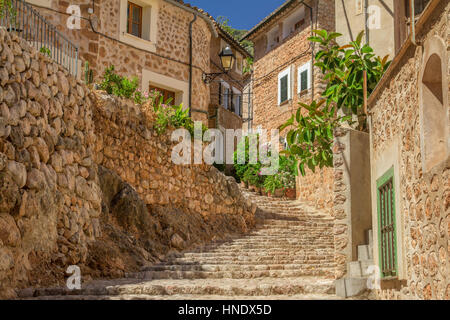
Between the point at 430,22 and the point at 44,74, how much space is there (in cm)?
547

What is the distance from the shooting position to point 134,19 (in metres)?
Result: 16.5

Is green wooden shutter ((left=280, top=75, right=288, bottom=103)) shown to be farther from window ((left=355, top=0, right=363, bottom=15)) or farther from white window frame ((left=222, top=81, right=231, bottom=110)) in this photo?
window ((left=355, top=0, right=363, bottom=15))

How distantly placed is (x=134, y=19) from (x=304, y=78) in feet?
24.9

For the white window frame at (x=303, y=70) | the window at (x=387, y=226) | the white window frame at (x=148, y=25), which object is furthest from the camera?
the white window frame at (x=303, y=70)

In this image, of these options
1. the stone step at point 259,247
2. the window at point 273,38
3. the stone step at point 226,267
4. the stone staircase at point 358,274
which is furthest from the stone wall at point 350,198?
the window at point 273,38

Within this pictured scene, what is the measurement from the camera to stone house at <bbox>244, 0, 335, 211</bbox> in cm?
2062

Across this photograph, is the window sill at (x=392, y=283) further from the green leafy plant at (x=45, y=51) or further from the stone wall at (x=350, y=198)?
the green leafy plant at (x=45, y=51)

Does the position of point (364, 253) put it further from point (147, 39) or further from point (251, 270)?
point (147, 39)

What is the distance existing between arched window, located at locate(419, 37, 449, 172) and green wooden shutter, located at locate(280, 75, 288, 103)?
1822 cm

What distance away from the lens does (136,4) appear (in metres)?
16.6

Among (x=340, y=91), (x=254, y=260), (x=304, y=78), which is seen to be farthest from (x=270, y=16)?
(x=340, y=91)

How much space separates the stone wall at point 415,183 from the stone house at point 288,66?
38.3 ft

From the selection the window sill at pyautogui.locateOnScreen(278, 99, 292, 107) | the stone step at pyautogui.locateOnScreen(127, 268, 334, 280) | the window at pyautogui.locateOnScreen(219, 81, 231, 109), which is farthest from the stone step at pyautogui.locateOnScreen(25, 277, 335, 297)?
the window at pyautogui.locateOnScreen(219, 81, 231, 109)

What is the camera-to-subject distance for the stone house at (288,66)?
2062 cm
